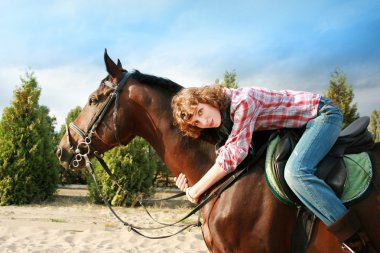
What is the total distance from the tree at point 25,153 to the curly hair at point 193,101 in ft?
34.7

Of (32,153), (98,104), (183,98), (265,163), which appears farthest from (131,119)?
(32,153)

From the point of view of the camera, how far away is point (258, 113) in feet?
8.14

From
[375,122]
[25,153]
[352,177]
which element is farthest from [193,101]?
[375,122]

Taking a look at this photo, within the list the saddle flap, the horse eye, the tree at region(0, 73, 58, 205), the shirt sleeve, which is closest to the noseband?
the horse eye

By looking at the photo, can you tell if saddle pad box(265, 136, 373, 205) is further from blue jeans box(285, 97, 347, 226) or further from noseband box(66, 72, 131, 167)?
noseband box(66, 72, 131, 167)

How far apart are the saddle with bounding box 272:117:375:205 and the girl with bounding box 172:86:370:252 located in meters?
0.07

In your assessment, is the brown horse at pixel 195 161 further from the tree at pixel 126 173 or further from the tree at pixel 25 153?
the tree at pixel 25 153

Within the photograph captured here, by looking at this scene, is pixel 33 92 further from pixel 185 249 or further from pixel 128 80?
pixel 128 80

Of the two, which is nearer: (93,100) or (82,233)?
(93,100)

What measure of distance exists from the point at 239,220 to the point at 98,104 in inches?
64.5

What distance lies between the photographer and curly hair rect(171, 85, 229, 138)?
8.36 feet

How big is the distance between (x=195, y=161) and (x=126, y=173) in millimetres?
9288

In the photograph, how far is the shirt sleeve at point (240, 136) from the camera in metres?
2.40

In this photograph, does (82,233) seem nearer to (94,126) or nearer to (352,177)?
(94,126)
